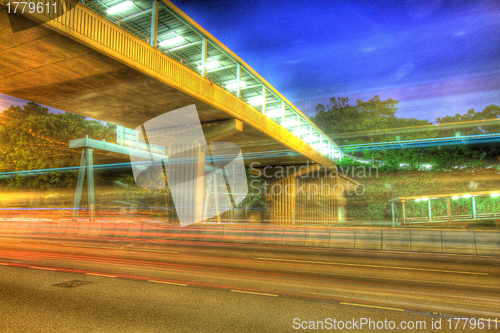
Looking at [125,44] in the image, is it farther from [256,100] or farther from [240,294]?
[256,100]

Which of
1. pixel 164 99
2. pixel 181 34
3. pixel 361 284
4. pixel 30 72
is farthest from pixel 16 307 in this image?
pixel 181 34

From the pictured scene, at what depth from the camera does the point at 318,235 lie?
1614 cm

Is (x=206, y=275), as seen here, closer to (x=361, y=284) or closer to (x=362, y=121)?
(x=361, y=284)

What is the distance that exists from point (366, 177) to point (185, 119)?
37.9 meters

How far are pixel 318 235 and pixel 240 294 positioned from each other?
10356 millimetres

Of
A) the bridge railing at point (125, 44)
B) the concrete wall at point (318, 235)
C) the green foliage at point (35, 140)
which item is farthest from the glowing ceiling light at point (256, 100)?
the green foliage at point (35, 140)

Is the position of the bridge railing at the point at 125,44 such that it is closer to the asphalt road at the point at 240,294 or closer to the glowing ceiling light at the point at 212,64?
the glowing ceiling light at the point at 212,64

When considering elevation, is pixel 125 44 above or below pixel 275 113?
below

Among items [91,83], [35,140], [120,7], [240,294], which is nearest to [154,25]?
[120,7]

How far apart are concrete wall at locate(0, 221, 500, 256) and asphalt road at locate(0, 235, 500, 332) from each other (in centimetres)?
235

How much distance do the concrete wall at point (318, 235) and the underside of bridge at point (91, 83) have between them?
6.52m

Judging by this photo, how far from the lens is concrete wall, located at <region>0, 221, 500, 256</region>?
13.2 meters

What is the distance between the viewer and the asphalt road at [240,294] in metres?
4.85

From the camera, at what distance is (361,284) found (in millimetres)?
7426
